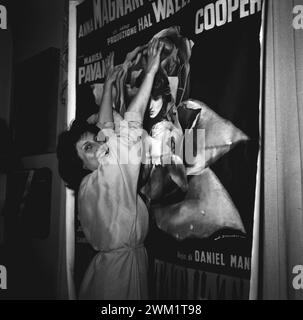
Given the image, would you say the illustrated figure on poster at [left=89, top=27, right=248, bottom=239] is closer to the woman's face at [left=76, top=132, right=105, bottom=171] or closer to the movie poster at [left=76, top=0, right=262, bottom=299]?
the movie poster at [left=76, top=0, right=262, bottom=299]

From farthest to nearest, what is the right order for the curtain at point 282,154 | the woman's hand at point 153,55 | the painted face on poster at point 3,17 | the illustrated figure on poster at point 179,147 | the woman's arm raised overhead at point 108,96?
the painted face on poster at point 3,17 < the woman's arm raised overhead at point 108,96 < the woman's hand at point 153,55 < the illustrated figure on poster at point 179,147 < the curtain at point 282,154

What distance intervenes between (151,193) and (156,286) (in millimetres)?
355

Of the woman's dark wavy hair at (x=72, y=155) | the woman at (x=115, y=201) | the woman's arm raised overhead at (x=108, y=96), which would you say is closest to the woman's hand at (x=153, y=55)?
the woman at (x=115, y=201)

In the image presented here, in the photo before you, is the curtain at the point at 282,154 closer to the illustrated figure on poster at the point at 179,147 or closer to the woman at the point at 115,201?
the illustrated figure on poster at the point at 179,147

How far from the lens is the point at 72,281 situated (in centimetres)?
176

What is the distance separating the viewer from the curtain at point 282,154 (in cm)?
110

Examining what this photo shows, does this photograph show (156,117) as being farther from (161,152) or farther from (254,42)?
(254,42)

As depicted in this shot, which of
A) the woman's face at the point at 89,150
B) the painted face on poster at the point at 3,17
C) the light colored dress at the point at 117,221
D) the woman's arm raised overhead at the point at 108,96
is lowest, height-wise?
the light colored dress at the point at 117,221

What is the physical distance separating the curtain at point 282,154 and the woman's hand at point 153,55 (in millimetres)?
442

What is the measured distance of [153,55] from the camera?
4.84 feet

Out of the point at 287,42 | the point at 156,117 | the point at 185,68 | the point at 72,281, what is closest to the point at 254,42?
the point at 287,42

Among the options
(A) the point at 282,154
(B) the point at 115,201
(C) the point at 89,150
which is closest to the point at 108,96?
(C) the point at 89,150

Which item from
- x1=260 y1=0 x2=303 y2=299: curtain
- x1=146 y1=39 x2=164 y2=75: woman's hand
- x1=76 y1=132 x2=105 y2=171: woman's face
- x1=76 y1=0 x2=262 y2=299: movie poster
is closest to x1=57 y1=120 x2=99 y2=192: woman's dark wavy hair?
x1=76 y1=132 x2=105 y2=171: woman's face

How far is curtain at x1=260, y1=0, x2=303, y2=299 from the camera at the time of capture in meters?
1.10
